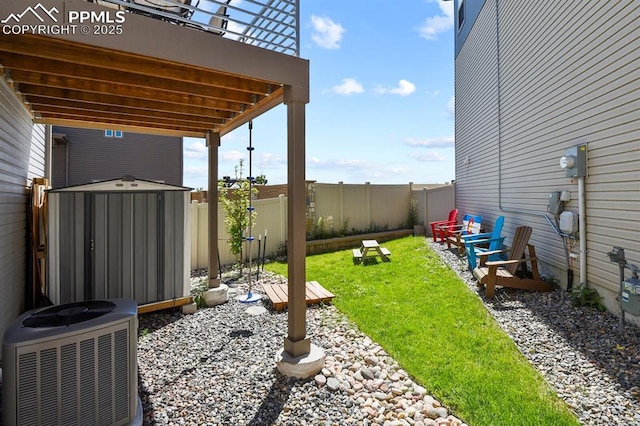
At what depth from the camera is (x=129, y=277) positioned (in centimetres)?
397

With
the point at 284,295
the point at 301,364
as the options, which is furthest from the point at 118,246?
the point at 301,364

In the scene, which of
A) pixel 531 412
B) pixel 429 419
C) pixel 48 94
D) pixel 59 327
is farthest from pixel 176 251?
pixel 531 412

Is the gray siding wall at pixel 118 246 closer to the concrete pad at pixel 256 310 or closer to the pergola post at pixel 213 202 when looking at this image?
the pergola post at pixel 213 202

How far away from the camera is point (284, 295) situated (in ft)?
15.5

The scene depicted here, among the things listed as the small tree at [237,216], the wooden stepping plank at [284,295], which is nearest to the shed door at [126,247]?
the wooden stepping plank at [284,295]

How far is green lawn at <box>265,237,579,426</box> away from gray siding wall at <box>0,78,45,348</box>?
3.44 metres

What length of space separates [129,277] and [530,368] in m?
4.21

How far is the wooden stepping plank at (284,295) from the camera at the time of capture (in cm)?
444

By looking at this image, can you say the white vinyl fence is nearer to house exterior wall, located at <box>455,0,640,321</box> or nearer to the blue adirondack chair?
house exterior wall, located at <box>455,0,640,321</box>

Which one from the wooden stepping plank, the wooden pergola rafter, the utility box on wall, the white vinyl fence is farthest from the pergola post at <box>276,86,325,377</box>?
the white vinyl fence

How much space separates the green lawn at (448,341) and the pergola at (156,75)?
115cm

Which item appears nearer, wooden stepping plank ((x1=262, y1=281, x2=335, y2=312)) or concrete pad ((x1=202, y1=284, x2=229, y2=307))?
wooden stepping plank ((x1=262, y1=281, x2=335, y2=312))

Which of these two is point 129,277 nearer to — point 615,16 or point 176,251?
point 176,251

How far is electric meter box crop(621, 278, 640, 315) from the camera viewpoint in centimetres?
307
